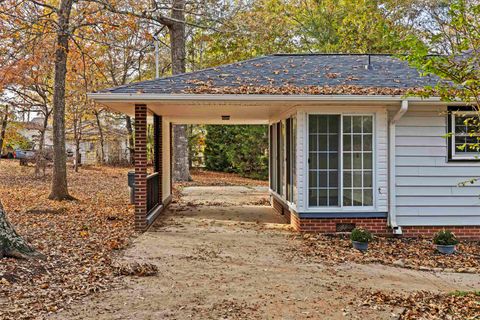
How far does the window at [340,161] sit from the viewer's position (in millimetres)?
8227

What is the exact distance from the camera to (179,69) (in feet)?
59.6

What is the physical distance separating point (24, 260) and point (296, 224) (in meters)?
4.89

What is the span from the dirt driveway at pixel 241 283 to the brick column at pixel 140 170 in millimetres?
333

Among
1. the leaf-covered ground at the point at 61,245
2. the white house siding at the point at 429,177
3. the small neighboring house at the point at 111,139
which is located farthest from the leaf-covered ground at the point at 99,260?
the small neighboring house at the point at 111,139

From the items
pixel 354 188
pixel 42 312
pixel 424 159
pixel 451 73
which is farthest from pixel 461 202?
pixel 42 312

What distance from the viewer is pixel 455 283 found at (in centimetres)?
558

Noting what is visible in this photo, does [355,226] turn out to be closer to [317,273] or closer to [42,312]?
[317,273]

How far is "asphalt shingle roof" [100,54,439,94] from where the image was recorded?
326 inches

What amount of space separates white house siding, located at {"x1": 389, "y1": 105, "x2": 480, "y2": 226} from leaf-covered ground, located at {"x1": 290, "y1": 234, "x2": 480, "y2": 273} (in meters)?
0.52

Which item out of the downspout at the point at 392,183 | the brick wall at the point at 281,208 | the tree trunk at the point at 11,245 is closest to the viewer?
the tree trunk at the point at 11,245

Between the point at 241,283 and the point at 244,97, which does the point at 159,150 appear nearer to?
the point at 244,97

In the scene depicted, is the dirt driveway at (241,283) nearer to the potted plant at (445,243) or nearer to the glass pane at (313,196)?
the glass pane at (313,196)

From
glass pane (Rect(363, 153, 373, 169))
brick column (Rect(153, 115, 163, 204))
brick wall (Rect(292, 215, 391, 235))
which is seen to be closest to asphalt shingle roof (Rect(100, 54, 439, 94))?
glass pane (Rect(363, 153, 373, 169))

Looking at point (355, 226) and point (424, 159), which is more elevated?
point (424, 159)
